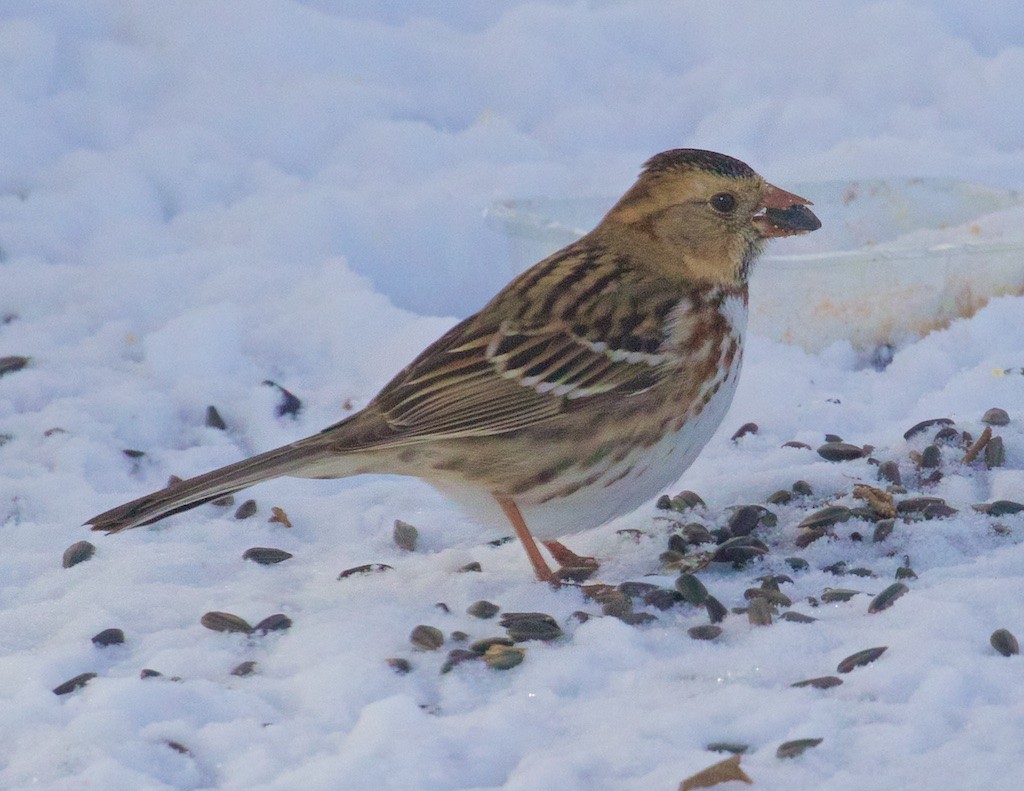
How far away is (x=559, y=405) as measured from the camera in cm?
406

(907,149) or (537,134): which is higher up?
(537,134)

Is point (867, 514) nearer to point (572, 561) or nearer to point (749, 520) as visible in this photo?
point (749, 520)

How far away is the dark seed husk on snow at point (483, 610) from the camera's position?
3.93 m

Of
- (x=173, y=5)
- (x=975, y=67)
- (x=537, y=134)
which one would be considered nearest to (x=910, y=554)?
(x=537, y=134)

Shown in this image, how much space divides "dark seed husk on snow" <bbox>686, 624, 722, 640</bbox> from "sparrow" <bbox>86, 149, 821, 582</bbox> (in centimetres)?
50

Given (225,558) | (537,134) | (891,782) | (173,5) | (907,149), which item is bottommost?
(891,782)

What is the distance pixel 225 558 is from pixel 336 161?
369 centimetres

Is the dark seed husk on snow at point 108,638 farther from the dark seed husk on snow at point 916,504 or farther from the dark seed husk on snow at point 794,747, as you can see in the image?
the dark seed husk on snow at point 916,504

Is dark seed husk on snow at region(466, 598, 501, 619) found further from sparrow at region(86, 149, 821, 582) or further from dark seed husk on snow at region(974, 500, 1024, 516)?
dark seed husk on snow at region(974, 500, 1024, 516)

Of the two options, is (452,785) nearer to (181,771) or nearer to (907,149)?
(181,771)

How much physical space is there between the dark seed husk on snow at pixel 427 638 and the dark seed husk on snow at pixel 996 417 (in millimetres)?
2101

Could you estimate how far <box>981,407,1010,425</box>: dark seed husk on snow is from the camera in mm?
4895

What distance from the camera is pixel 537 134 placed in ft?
27.2

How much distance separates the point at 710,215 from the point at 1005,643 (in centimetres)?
154
